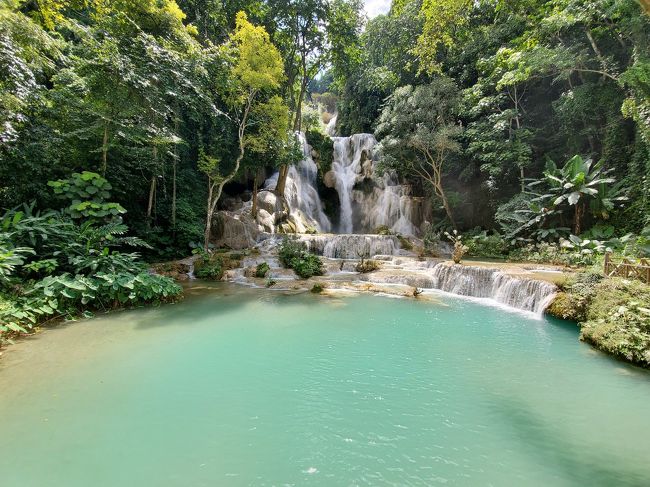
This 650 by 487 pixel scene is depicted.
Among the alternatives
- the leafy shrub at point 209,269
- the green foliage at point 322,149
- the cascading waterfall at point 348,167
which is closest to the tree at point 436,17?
the leafy shrub at point 209,269

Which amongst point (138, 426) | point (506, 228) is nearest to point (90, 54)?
point (138, 426)

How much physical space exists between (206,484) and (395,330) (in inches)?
183

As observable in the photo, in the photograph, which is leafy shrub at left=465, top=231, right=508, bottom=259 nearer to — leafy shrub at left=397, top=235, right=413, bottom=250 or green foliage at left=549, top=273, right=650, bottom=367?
leafy shrub at left=397, top=235, right=413, bottom=250

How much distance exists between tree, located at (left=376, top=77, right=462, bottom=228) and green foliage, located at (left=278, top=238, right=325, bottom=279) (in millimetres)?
7509

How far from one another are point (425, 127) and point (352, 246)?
21.7 feet

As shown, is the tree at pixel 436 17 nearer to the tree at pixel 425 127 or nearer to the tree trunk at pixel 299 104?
the tree at pixel 425 127

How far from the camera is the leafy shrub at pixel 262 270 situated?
11875 millimetres

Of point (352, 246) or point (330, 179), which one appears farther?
point (330, 179)

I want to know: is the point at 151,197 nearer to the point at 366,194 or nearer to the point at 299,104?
the point at 299,104

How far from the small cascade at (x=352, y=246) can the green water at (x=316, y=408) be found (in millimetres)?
8515

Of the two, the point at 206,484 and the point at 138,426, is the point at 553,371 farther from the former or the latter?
the point at 138,426

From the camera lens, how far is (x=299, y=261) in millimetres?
12391

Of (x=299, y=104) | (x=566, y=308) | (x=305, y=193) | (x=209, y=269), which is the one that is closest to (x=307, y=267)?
(x=209, y=269)

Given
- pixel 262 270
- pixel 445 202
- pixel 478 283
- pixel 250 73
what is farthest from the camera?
pixel 445 202
